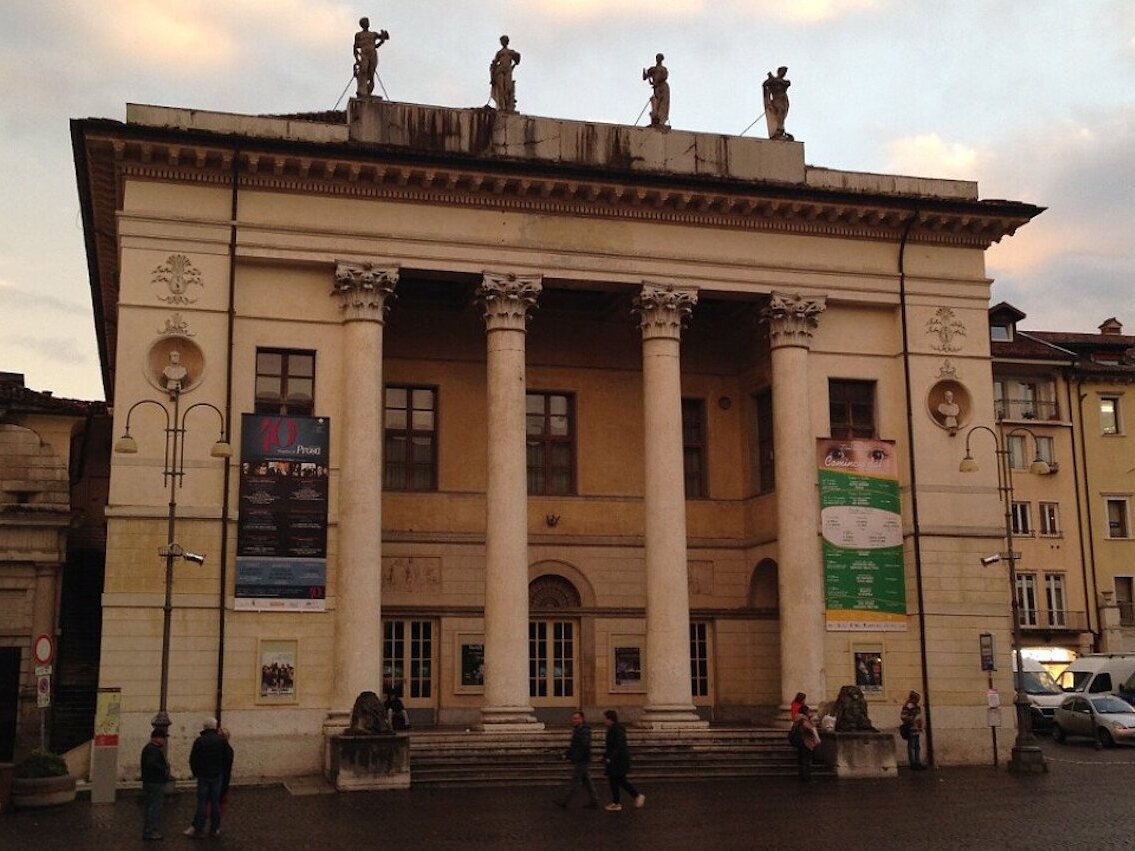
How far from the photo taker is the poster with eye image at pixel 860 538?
31.4 metres

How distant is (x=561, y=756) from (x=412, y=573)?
7.06 meters

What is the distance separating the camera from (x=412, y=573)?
32.8 m

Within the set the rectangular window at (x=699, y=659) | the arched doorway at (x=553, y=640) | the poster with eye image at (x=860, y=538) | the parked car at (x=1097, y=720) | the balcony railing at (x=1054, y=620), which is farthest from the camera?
the balcony railing at (x=1054, y=620)

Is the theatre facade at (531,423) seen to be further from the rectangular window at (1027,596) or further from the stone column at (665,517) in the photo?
the rectangular window at (1027,596)

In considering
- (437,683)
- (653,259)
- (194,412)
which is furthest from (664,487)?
(194,412)

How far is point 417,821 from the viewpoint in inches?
824

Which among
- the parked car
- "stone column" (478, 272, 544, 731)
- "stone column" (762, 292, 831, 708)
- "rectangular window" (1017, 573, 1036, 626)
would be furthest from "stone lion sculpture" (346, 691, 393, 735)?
"rectangular window" (1017, 573, 1036, 626)

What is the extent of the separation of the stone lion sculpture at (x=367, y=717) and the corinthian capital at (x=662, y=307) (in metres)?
10.4

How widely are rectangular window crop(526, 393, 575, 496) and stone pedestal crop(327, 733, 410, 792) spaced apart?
32.6 feet

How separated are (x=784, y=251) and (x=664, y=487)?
6496 millimetres

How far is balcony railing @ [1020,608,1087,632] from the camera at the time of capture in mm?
57294

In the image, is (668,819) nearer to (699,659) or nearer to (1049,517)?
(699,659)

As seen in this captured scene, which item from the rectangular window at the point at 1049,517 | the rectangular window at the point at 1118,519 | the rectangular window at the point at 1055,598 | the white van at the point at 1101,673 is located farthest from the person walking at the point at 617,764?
the rectangular window at the point at 1118,519

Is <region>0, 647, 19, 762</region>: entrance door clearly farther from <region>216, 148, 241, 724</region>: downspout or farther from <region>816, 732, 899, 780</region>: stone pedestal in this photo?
<region>816, 732, 899, 780</region>: stone pedestal
